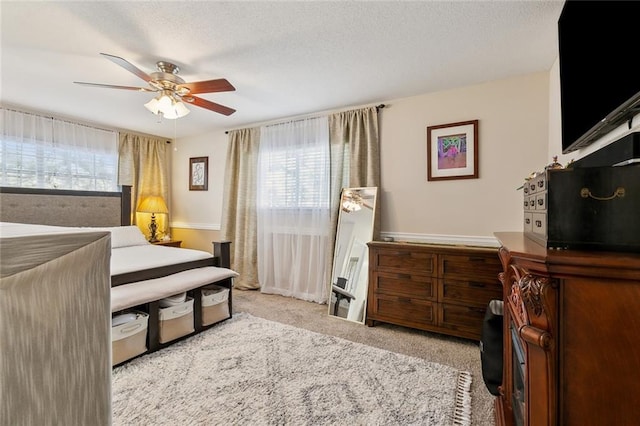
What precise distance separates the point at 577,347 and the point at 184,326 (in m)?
2.64

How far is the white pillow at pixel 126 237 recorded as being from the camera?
11.9ft

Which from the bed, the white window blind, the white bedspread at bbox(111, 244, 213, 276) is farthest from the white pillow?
the white window blind

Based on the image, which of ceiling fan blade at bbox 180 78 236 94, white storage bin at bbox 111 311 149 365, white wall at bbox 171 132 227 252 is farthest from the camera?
white wall at bbox 171 132 227 252

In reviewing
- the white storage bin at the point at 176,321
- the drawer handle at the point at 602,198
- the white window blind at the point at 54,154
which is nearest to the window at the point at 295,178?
the white storage bin at the point at 176,321

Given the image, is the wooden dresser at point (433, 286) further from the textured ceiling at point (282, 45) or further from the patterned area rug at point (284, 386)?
the textured ceiling at point (282, 45)

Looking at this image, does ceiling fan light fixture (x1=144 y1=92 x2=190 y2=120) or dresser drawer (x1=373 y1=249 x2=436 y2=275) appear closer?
ceiling fan light fixture (x1=144 y1=92 x2=190 y2=120)

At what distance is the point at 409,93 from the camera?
3.08 metres

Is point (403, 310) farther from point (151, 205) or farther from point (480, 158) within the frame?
point (151, 205)

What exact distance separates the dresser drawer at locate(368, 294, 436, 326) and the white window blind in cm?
411

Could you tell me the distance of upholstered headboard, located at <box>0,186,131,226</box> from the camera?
3.29 m

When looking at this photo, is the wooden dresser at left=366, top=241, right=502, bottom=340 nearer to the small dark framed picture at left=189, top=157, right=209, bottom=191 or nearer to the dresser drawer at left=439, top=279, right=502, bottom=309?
the dresser drawer at left=439, top=279, right=502, bottom=309

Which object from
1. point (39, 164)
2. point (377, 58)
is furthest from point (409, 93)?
point (39, 164)

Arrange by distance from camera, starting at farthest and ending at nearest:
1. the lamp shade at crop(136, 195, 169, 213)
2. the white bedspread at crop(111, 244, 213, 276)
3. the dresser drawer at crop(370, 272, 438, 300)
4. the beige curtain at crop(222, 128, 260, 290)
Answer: the lamp shade at crop(136, 195, 169, 213), the beige curtain at crop(222, 128, 260, 290), the dresser drawer at crop(370, 272, 438, 300), the white bedspread at crop(111, 244, 213, 276)

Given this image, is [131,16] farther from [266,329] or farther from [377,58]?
[266,329]
